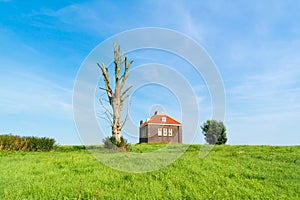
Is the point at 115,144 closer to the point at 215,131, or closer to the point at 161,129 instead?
the point at 161,129

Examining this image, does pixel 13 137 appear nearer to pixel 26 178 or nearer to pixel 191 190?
pixel 26 178

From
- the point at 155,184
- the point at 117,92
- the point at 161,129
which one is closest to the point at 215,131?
the point at 161,129

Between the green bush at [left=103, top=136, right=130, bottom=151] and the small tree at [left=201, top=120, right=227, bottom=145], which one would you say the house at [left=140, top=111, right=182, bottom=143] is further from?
the green bush at [left=103, top=136, right=130, bottom=151]

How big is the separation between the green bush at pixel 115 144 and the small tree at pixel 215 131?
88.6ft

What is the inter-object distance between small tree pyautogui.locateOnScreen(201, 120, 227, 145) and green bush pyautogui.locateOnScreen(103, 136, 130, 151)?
88.6ft

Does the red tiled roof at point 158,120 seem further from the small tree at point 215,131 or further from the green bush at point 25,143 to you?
the green bush at point 25,143

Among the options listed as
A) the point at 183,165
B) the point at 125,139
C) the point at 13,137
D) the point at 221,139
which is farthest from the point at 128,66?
the point at 221,139

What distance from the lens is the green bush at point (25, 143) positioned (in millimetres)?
17203

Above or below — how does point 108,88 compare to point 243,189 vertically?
above

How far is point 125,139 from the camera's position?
17.1m

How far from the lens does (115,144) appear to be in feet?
53.1

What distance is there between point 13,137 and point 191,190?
16.5 m

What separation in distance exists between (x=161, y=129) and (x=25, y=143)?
25.3m

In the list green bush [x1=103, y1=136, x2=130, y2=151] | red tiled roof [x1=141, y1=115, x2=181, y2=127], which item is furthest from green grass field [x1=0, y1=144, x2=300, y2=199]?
red tiled roof [x1=141, y1=115, x2=181, y2=127]
